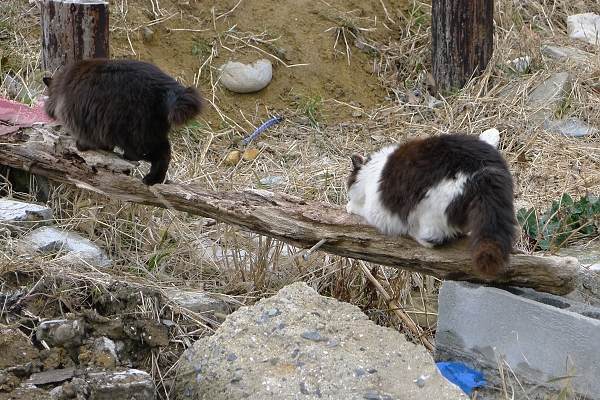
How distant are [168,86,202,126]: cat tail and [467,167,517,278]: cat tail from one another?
133 centimetres

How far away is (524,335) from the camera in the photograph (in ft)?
12.7

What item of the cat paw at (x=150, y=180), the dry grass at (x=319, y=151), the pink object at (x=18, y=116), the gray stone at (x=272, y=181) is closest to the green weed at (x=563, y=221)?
the dry grass at (x=319, y=151)

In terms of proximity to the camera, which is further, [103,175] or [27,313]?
[103,175]

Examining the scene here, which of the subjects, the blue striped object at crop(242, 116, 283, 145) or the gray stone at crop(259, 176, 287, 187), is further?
the blue striped object at crop(242, 116, 283, 145)

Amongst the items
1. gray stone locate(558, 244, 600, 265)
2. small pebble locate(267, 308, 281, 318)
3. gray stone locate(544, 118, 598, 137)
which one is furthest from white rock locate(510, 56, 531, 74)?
small pebble locate(267, 308, 281, 318)

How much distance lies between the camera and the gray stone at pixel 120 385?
134 inches

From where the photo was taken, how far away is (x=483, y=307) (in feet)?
13.1

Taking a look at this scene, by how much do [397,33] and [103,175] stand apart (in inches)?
179

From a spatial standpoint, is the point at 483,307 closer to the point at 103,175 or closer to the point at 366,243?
the point at 366,243

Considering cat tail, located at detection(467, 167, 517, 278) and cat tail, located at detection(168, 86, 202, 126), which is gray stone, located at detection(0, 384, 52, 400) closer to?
cat tail, located at detection(168, 86, 202, 126)

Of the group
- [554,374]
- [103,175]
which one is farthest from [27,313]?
[554,374]

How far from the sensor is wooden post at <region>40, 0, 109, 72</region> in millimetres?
5633

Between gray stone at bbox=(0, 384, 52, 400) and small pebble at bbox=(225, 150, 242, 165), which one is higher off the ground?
gray stone at bbox=(0, 384, 52, 400)

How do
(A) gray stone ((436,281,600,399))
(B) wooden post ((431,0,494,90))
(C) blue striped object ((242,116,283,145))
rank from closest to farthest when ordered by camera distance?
1. (A) gray stone ((436,281,600,399))
2. (C) blue striped object ((242,116,283,145))
3. (B) wooden post ((431,0,494,90))
